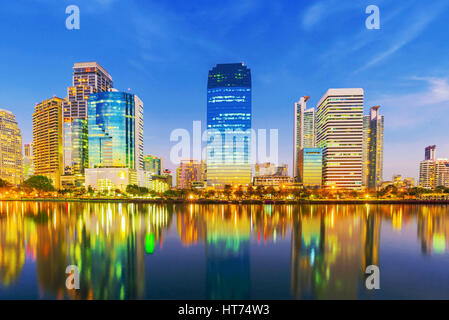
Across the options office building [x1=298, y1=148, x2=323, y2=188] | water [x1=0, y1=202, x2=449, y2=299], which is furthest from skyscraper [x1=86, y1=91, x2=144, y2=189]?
office building [x1=298, y1=148, x2=323, y2=188]

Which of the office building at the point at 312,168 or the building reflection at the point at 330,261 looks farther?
the office building at the point at 312,168

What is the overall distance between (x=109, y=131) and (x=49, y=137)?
73576 mm

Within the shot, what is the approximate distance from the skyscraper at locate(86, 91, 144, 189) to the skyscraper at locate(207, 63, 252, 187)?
184 ft

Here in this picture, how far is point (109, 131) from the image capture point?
13750cm

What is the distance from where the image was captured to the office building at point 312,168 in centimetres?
13825

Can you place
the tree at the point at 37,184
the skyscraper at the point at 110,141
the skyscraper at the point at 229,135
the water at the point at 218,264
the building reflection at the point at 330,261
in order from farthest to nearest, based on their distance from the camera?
the skyscraper at the point at 229,135 < the skyscraper at the point at 110,141 < the tree at the point at 37,184 < the building reflection at the point at 330,261 < the water at the point at 218,264

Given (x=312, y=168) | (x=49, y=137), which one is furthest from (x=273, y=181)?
(x=49, y=137)

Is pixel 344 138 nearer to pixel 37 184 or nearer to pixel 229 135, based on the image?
pixel 229 135

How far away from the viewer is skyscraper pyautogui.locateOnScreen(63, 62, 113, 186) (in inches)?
6068

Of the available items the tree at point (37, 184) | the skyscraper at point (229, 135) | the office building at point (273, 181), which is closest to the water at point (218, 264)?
the tree at point (37, 184)

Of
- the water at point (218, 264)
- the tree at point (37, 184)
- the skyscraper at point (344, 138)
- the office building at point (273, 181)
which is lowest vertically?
the office building at point (273, 181)

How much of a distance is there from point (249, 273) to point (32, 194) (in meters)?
144

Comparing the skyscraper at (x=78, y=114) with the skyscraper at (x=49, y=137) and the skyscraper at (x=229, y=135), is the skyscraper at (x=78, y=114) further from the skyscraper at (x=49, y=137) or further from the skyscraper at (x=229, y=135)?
the skyscraper at (x=229, y=135)
